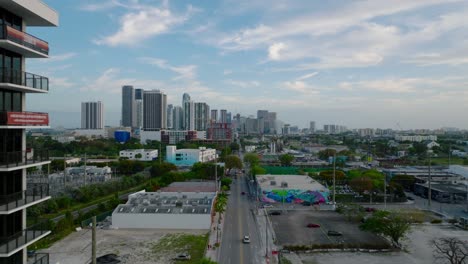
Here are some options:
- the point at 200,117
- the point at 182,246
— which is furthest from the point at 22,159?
the point at 200,117

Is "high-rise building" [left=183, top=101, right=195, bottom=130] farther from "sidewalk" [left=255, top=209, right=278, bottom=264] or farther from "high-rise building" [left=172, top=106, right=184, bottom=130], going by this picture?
"sidewalk" [left=255, top=209, right=278, bottom=264]

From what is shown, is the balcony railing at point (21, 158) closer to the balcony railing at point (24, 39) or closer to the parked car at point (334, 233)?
the balcony railing at point (24, 39)

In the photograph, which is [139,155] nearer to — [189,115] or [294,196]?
[294,196]

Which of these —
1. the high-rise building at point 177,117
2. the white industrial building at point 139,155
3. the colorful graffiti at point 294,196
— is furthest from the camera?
the high-rise building at point 177,117

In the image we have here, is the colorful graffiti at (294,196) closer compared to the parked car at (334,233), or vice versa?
the parked car at (334,233)

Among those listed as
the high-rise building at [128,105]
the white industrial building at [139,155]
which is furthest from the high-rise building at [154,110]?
the white industrial building at [139,155]

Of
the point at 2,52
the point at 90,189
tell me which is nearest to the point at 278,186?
the point at 90,189
